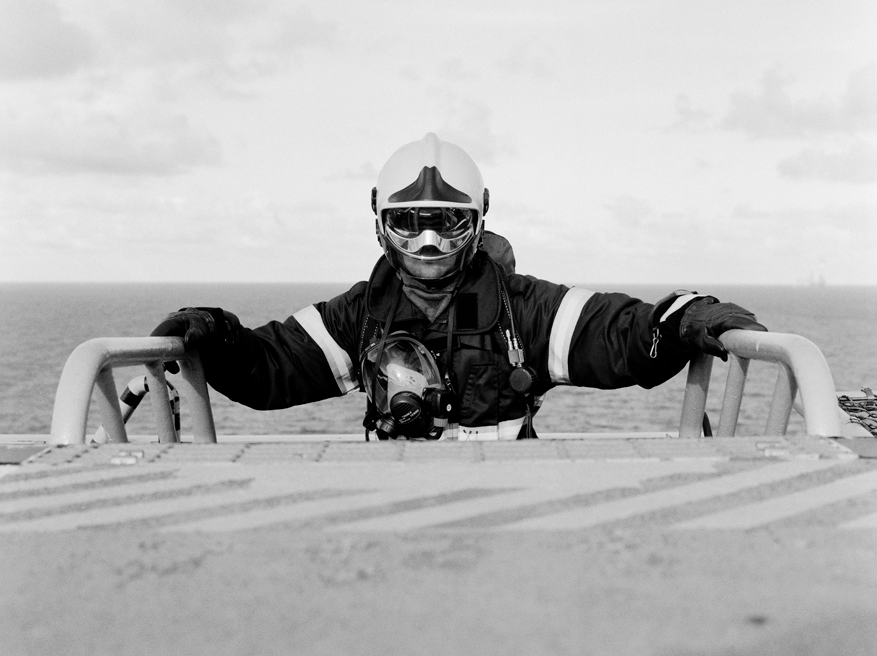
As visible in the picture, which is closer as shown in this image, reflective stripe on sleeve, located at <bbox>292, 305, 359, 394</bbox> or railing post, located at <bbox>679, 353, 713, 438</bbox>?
railing post, located at <bbox>679, 353, 713, 438</bbox>

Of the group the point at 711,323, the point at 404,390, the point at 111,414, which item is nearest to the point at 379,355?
the point at 404,390

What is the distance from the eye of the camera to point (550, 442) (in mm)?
1792

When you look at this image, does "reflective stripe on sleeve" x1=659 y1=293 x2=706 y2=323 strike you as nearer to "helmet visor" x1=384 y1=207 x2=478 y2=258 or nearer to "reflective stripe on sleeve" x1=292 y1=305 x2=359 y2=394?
"helmet visor" x1=384 y1=207 x2=478 y2=258

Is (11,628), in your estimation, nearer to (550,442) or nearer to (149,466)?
(149,466)

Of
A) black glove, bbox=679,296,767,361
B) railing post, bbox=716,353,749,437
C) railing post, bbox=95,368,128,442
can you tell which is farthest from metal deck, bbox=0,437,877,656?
railing post, bbox=716,353,749,437

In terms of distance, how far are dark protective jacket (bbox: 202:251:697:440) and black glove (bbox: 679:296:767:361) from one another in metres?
0.29

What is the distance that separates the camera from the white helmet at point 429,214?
10.5 ft

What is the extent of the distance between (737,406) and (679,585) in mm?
1708

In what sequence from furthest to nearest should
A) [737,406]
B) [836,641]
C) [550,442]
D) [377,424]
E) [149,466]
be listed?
[377,424] → [737,406] → [550,442] → [149,466] → [836,641]

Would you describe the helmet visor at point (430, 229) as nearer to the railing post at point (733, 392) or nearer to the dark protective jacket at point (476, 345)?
the dark protective jacket at point (476, 345)

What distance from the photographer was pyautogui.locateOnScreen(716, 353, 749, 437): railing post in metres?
2.60

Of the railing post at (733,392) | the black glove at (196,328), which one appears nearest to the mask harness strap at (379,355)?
the black glove at (196,328)

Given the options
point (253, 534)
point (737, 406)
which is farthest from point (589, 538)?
point (737, 406)

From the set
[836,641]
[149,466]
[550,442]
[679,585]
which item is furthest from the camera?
[550,442]
